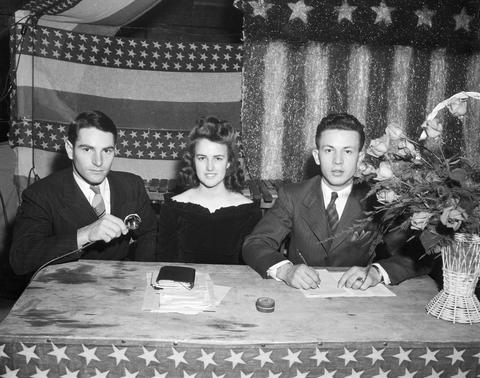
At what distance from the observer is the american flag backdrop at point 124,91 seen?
4.59 m

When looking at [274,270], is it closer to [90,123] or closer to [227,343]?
[227,343]

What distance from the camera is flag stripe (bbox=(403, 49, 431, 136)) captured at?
4.83 m

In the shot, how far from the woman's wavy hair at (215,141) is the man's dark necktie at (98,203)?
1.97ft

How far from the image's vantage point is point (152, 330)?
1.81 metres

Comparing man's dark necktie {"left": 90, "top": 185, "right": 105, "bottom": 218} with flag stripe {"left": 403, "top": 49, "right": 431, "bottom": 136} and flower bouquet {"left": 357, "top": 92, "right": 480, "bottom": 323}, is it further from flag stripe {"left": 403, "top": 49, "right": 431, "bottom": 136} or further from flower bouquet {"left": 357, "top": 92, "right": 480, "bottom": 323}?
flag stripe {"left": 403, "top": 49, "right": 431, "bottom": 136}

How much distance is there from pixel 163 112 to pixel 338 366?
363 centimetres

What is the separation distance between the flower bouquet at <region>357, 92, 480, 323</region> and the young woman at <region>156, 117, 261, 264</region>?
1291mm

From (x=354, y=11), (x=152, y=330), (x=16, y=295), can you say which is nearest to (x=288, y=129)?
(x=354, y=11)

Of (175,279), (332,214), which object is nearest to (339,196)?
(332,214)

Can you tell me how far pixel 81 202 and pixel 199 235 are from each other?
0.75 meters

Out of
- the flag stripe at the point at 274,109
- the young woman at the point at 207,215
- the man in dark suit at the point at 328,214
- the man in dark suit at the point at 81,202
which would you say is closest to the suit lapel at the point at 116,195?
the man in dark suit at the point at 81,202

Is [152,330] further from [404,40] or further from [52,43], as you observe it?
[404,40]

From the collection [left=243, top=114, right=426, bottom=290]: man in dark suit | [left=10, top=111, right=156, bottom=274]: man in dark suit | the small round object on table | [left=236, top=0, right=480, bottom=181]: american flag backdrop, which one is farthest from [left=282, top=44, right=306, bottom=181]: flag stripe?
the small round object on table

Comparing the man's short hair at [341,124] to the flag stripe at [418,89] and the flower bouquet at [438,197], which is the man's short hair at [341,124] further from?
the flag stripe at [418,89]
